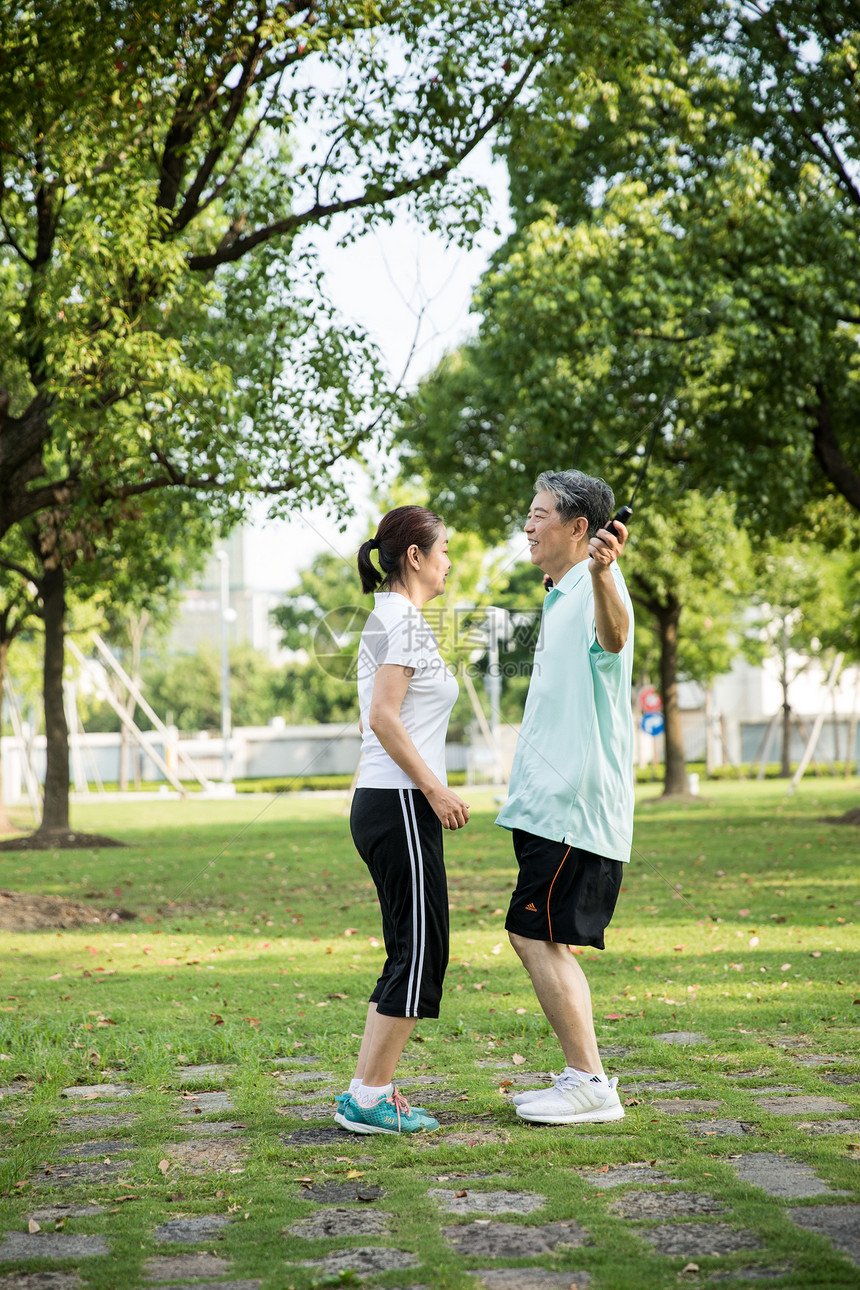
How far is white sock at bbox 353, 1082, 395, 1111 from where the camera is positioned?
141 inches

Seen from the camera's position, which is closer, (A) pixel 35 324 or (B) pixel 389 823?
(B) pixel 389 823

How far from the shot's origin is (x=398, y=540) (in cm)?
372

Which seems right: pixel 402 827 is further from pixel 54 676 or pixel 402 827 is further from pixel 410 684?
pixel 54 676

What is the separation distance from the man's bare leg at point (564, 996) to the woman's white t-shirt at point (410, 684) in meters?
0.64

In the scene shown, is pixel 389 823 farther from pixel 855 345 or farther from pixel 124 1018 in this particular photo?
pixel 855 345

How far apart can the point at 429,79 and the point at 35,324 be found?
156 inches

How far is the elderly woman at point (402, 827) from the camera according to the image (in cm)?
352

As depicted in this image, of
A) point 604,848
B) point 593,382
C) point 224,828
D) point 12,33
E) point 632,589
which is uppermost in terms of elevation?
point 12,33

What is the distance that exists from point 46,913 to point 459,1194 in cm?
698

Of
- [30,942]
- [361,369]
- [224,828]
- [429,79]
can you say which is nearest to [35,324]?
[361,369]

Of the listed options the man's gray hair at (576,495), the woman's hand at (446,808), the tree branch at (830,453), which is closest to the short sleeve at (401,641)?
the woman's hand at (446,808)

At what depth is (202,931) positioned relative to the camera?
8.73m

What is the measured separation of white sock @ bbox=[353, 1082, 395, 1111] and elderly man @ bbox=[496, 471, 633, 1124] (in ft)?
1.47

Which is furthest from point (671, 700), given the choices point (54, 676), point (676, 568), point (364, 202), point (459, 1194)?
point (459, 1194)
